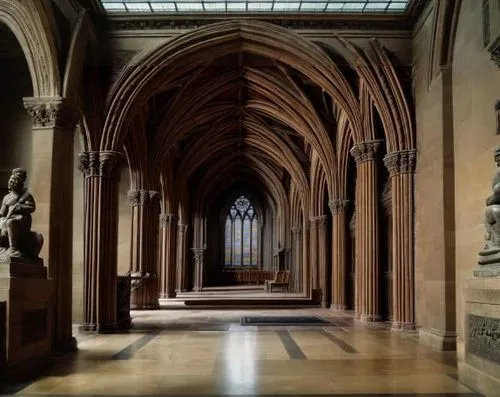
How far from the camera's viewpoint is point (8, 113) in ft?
47.5

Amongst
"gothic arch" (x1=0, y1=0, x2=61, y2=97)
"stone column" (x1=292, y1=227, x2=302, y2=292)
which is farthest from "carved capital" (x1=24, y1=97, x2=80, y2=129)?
"stone column" (x1=292, y1=227, x2=302, y2=292)

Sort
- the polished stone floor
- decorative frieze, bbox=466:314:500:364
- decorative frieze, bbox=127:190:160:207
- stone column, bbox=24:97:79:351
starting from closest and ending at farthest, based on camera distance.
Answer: decorative frieze, bbox=466:314:500:364 < the polished stone floor < stone column, bbox=24:97:79:351 < decorative frieze, bbox=127:190:160:207

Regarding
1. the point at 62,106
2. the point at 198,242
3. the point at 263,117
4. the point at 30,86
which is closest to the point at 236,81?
the point at 263,117

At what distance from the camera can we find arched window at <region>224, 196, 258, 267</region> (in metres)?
46.3

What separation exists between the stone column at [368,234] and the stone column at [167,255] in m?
13.8

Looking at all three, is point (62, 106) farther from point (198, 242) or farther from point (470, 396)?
point (198, 242)

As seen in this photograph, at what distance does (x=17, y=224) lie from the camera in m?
8.94

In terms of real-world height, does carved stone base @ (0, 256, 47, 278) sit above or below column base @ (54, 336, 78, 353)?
above

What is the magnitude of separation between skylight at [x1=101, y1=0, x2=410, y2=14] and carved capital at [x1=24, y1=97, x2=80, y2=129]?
4.04 metres

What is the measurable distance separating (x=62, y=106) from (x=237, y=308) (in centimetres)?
1339

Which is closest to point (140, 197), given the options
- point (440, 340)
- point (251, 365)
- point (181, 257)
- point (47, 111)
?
point (47, 111)

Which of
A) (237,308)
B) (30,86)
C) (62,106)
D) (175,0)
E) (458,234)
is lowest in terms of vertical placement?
(237,308)

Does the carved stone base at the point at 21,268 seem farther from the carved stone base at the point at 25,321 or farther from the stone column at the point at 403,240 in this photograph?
the stone column at the point at 403,240

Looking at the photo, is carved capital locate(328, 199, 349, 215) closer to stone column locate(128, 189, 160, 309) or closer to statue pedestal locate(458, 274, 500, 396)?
stone column locate(128, 189, 160, 309)
